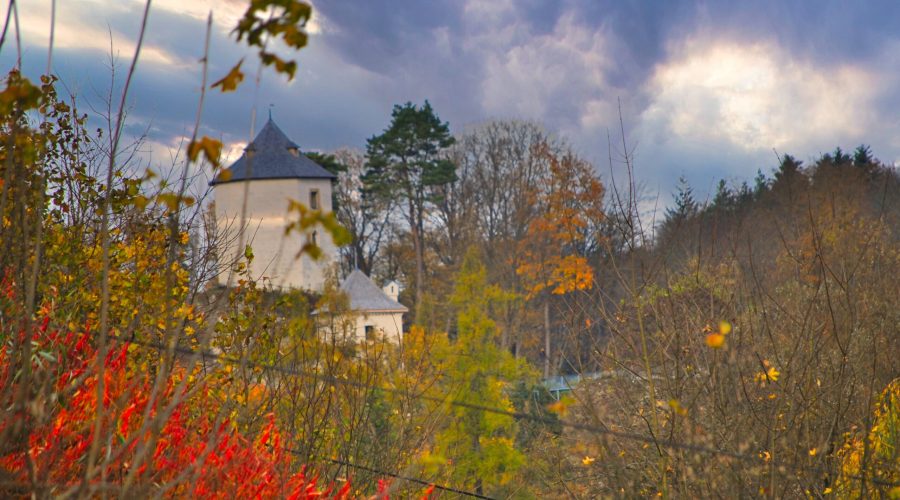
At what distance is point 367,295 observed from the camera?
121 ft

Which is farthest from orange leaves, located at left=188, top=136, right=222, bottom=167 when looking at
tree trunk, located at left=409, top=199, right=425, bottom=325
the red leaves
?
tree trunk, located at left=409, top=199, right=425, bottom=325

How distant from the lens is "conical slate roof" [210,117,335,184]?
40.1m

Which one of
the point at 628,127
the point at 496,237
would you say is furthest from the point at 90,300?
the point at 496,237

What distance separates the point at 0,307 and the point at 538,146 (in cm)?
3207

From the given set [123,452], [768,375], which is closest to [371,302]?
[768,375]

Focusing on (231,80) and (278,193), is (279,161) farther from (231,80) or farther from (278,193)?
(231,80)

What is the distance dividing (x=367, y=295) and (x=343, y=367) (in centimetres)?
2861

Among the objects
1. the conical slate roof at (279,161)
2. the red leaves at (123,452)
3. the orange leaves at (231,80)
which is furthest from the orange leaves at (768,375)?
the conical slate roof at (279,161)

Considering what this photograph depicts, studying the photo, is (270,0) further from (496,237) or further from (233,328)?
(496,237)

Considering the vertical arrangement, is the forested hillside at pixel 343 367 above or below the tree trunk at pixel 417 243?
below

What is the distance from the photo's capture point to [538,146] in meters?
35.4

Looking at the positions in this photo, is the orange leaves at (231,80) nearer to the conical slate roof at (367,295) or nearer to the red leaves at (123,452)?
the red leaves at (123,452)

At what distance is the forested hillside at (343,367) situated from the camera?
9.18 feet

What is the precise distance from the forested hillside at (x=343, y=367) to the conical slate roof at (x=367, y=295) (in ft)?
41.8
